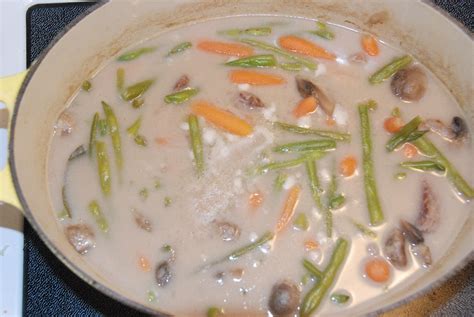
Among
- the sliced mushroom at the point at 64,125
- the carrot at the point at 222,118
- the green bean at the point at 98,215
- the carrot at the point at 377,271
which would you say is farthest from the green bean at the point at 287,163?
the sliced mushroom at the point at 64,125

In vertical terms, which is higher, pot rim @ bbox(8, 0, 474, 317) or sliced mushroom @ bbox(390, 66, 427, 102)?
sliced mushroom @ bbox(390, 66, 427, 102)

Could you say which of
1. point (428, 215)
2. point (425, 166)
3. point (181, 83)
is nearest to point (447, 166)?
point (425, 166)

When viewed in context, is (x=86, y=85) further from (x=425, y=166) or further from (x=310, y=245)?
(x=425, y=166)

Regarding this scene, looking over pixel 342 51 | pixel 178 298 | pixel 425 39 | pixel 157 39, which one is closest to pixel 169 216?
pixel 178 298

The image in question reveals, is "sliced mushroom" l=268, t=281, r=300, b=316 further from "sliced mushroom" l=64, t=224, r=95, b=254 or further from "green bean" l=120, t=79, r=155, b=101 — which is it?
"green bean" l=120, t=79, r=155, b=101

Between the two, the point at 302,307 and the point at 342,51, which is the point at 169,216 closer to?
the point at 302,307

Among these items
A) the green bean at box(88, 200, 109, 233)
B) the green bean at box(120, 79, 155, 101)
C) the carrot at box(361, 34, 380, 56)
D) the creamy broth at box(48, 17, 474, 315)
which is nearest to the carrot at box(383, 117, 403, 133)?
the creamy broth at box(48, 17, 474, 315)

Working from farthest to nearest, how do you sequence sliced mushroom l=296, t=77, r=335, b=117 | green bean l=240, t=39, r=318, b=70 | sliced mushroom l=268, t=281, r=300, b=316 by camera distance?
green bean l=240, t=39, r=318, b=70 < sliced mushroom l=296, t=77, r=335, b=117 < sliced mushroom l=268, t=281, r=300, b=316
